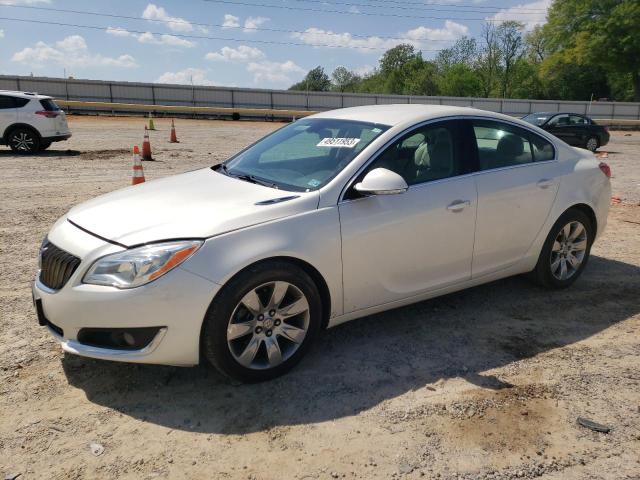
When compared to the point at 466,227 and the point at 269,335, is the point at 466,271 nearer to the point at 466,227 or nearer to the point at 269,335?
the point at 466,227

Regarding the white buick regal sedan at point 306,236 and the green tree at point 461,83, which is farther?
the green tree at point 461,83

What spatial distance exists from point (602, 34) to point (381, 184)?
61422 millimetres

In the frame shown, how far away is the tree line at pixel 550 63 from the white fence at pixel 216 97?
15.5m

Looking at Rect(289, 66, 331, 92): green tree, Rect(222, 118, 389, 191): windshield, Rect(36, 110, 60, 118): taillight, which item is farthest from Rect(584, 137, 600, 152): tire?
Rect(289, 66, 331, 92): green tree

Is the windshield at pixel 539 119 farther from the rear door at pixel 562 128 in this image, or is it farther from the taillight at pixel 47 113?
the taillight at pixel 47 113

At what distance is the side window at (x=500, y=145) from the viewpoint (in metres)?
4.40

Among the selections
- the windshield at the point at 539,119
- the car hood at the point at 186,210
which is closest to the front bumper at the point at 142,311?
the car hood at the point at 186,210

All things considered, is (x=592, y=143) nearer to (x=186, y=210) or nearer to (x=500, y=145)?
(x=500, y=145)

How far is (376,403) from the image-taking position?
3.25 meters

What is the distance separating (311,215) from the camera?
347 cm

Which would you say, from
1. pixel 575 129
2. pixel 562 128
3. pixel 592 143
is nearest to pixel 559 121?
pixel 562 128

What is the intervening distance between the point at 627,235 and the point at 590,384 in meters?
4.33

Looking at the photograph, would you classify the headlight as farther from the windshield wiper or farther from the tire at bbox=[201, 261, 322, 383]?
the windshield wiper

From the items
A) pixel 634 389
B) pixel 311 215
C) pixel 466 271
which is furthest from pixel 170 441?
pixel 634 389
